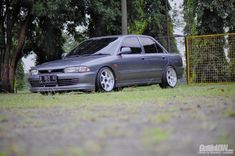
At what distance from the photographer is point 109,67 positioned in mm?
13648

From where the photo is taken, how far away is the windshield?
14.1 meters

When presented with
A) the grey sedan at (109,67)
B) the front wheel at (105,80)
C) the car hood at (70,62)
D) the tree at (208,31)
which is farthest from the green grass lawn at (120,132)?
the tree at (208,31)

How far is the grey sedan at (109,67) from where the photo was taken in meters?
13.0

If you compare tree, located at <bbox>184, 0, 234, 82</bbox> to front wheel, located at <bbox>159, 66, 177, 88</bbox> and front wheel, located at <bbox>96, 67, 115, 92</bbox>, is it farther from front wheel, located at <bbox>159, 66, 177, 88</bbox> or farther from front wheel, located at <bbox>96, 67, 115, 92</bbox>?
front wheel, located at <bbox>96, 67, 115, 92</bbox>

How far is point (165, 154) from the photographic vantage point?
12.0ft

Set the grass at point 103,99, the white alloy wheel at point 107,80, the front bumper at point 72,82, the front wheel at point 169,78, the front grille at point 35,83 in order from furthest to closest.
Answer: the front wheel at point 169,78 → the front grille at point 35,83 → the white alloy wheel at point 107,80 → the front bumper at point 72,82 → the grass at point 103,99

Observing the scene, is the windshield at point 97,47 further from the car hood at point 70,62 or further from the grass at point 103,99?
the grass at point 103,99

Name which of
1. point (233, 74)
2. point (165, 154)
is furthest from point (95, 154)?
point (233, 74)

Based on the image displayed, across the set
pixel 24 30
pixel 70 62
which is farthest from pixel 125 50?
pixel 24 30

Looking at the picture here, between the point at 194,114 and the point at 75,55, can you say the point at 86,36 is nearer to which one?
the point at 75,55

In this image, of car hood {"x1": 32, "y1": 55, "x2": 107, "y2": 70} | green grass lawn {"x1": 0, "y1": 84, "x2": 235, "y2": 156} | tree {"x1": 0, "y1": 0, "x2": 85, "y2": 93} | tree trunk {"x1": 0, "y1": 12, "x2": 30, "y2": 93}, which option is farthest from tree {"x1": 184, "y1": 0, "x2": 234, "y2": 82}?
green grass lawn {"x1": 0, "y1": 84, "x2": 235, "y2": 156}

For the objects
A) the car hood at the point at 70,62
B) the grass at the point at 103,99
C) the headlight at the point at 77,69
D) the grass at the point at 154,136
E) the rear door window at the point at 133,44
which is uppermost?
the rear door window at the point at 133,44

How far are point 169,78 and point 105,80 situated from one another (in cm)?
295

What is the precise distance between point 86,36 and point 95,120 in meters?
16.4
